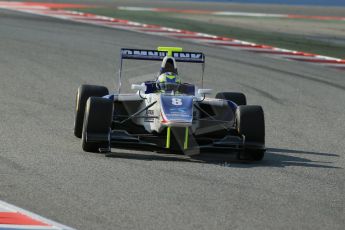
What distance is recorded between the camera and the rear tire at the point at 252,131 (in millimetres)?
11484

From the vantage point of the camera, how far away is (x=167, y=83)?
40.8 feet

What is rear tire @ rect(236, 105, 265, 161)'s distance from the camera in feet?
37.7

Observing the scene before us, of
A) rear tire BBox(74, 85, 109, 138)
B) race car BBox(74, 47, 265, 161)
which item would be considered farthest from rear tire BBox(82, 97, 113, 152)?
rear tire BBox(74, 85, 109, 138)

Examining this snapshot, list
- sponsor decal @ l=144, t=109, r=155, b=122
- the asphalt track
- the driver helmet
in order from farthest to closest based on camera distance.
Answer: the driver helmet → sponsor decal @ l=144, t=109, r=155, b=122 → the asphalt track

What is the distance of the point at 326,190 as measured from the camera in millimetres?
9875

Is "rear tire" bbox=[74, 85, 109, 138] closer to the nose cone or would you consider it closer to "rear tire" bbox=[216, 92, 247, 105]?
the nose cone

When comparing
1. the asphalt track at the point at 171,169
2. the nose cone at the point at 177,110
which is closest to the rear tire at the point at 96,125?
the asphalt track at the point at 171,169

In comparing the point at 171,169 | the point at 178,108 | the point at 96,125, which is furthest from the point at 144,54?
the point at 171,169

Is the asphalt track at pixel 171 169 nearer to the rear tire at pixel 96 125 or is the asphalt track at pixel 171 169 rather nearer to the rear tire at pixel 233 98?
the rear tire at pixel 96 125

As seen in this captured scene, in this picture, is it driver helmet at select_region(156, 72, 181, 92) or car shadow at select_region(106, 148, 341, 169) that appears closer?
car shadow at select_region(106, 148, 341, 169)

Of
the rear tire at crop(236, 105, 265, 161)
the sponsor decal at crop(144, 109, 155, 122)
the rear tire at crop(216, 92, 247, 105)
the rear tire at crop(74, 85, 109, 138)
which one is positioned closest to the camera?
the rear tire at crop(236, 105, 265, 161)

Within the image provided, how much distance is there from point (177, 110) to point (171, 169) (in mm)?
976

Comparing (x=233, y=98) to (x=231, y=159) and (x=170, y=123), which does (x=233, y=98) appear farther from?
(x=170, y=123)

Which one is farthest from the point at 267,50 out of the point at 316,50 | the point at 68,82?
the point at 68,82
